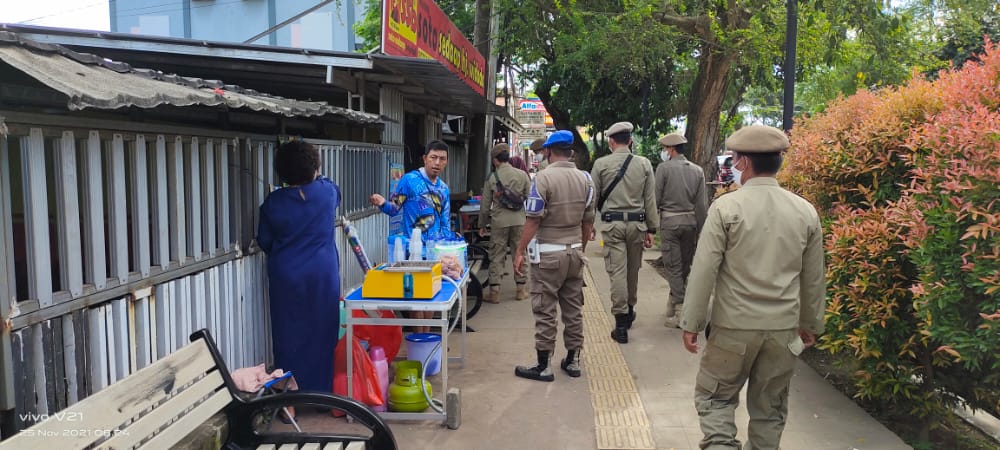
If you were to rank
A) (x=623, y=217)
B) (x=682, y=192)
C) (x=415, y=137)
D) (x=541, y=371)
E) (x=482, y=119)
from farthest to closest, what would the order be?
(x=482, y=119) < (x=415, y=137) < (x=682, y=192) < (x=623, y=217) < (x=541, y=371)

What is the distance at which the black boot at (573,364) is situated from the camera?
5.53 meters

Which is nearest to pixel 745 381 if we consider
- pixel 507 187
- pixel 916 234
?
pixel 916 234

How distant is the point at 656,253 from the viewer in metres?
12.5

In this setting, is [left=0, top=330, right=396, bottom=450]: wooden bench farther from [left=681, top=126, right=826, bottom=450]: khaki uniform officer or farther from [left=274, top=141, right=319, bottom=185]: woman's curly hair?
[left=681, top=126, right=826, bottom=450]: khaki uniform officer

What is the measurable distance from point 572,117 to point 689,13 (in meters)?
11.1

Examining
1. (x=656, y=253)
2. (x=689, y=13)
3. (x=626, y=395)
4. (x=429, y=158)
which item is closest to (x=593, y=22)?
(x=689, y=13)

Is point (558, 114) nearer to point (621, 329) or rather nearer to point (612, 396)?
point (621, 329)

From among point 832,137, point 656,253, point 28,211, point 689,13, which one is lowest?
point 656,253

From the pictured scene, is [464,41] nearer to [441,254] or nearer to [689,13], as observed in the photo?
[689,13]

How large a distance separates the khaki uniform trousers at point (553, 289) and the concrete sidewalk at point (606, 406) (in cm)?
43

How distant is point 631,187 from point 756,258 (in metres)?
3.12

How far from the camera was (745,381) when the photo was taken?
354 centimetres

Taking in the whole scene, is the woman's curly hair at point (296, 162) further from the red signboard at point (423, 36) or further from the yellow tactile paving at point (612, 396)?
the yellow tactile paving at point (612, 396)

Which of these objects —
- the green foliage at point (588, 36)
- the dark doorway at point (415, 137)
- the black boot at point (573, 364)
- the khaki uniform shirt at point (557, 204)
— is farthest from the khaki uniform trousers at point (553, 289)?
the green foliage at point (588, 36)
